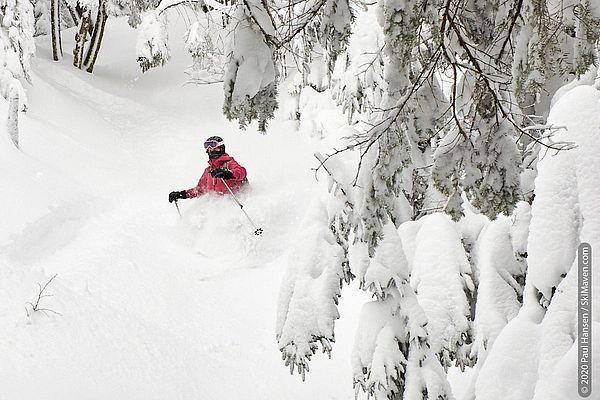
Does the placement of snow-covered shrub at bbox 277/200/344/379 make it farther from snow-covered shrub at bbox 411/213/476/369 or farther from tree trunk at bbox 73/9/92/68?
tree trunk at bbox 73/9/92/68

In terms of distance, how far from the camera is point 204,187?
11.4 metres

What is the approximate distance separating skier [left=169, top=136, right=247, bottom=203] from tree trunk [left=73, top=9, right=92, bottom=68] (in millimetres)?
8977

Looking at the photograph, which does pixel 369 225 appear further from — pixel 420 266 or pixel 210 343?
pixel 210 343

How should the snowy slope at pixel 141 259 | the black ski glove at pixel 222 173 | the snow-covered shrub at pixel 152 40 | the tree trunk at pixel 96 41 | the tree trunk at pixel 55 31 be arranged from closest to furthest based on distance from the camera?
the snowy slope at pixel 141 259 < the black ski glove at pixel 222 173 < the snow-covered shrub at pixel 152 40 < the tree trunk at pixel 55 31 < the tree trunk at pixel 96 41

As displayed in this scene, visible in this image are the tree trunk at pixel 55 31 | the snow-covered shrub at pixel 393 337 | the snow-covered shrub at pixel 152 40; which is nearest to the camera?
the snow-covered shrub at pixel 393 337

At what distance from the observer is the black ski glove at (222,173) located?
10992mm

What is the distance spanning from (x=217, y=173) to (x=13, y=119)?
11.8 ft

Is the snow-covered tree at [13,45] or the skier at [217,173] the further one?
the snow-covered tree at [13,45]

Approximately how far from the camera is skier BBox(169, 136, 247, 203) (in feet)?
36.3

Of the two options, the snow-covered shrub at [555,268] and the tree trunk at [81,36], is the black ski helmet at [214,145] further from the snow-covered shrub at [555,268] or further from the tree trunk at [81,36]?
the tree trunk at [81,36]

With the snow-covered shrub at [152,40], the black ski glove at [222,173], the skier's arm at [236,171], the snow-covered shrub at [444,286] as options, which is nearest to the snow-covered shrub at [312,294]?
the snow-covered shrub at [444,286]

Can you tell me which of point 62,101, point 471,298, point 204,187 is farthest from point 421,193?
point 62,101

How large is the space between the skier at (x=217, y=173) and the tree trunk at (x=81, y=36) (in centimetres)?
898

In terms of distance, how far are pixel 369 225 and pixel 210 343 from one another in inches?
201
